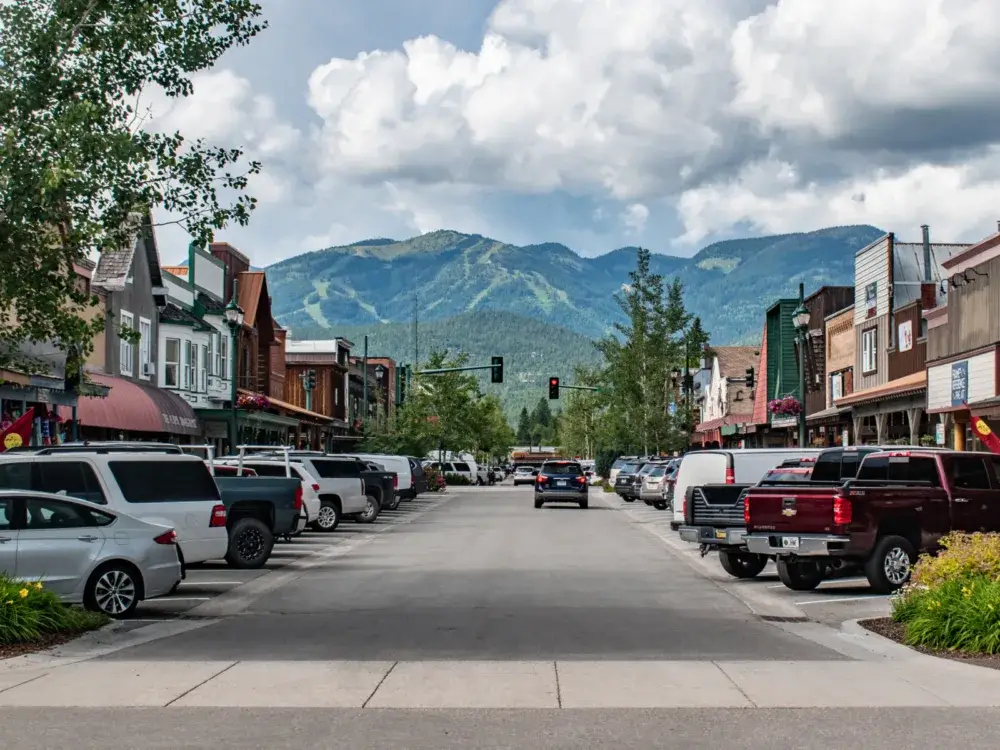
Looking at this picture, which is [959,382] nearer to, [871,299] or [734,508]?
[734,508]

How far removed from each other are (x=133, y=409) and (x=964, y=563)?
29492 millimetres

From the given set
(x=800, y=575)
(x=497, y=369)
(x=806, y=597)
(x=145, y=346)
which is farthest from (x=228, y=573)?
(x=497, y=369)

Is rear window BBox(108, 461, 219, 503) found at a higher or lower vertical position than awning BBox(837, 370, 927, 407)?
lower

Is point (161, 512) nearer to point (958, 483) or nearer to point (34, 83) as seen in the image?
point (34, 83)

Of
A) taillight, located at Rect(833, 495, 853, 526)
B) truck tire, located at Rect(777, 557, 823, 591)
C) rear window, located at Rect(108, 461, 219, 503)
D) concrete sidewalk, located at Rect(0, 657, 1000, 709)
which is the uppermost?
rear window, located at Rect(108, 461, 219, 503)

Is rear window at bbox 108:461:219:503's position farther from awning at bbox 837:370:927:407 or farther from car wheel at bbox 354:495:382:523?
awning at bbox 837:370:927:407

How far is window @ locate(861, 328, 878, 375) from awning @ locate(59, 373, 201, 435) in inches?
954

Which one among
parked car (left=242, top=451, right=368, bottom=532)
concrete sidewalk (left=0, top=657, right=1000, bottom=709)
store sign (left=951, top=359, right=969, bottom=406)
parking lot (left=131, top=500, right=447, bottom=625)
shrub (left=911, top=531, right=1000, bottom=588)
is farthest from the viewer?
store sign (left=951, top=359, right=969, bottom=406)

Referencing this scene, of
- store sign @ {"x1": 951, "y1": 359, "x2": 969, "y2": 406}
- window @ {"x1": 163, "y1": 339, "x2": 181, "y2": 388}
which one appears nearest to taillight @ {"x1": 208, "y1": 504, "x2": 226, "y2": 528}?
store sign @ {"x1": 951, "y1": 359, "x2": 969, "y2": 406}

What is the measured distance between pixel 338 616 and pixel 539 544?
1294 cm

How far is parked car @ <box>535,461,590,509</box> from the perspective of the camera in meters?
48.3

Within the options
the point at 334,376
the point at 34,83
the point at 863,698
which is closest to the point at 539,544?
the point at 34,83

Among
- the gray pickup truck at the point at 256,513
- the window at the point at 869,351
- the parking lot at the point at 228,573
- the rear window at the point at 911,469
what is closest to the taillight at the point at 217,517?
the parking lot at the point at 228,573

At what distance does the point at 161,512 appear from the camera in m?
18.4
